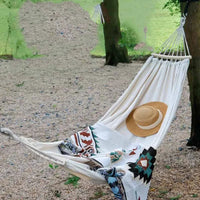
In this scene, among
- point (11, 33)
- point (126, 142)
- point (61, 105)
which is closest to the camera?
point (126, 142)

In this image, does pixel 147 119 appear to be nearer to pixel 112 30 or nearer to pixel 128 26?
pixel 112 30

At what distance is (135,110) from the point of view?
2354mm

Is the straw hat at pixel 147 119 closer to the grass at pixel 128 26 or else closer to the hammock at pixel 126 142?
the hammock at pixel 126 142

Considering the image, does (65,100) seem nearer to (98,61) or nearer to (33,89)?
(33,89)

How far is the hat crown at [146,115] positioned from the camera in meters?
2.27

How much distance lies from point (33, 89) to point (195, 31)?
259 centimetres

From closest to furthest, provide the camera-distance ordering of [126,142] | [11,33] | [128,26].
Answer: [126,142]
[11,33]
[128,26]

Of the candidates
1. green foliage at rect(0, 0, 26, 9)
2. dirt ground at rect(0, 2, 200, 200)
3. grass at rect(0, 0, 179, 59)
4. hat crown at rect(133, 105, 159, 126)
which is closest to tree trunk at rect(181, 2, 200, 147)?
dirt ground at rect(0, 2, 200, 200)

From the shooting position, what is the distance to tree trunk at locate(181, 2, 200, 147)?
2.32 meters

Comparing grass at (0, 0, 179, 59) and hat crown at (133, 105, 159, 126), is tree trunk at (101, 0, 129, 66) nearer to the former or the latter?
grass at (0, 0, 179, 59)

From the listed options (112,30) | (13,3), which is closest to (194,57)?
(112,30)

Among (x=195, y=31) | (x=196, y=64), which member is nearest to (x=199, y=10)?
(x=195, y=31)

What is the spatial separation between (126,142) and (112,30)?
3410mm

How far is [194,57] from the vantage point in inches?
93.8
